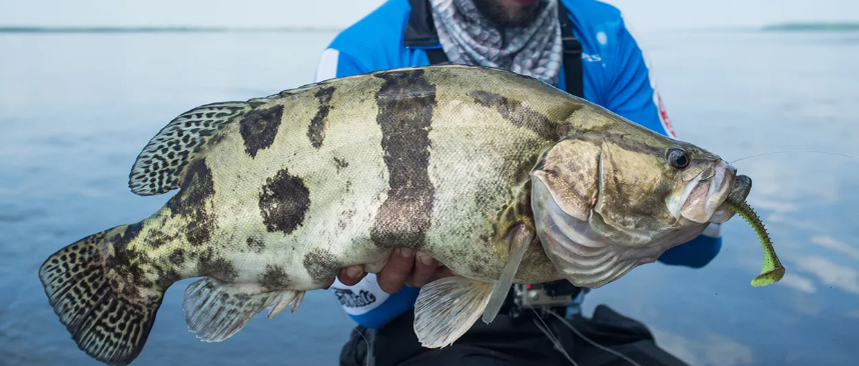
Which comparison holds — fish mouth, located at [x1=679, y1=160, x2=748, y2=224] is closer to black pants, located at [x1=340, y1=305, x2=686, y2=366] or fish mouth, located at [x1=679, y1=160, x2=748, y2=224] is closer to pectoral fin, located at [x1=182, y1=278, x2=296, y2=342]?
pectoral fin, located at [x1=182, y1=278, x2=296, y2=342]

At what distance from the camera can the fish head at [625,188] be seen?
1703 mm

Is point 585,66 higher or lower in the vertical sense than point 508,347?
higher

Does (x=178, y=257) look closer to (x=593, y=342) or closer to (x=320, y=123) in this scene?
(x=320, y=123)

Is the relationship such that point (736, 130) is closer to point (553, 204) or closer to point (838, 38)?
point (553, 204)

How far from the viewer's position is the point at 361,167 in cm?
183

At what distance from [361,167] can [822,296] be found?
3.21 meters

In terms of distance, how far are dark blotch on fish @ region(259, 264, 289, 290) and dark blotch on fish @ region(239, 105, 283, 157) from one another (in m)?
0.31

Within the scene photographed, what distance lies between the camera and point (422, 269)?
84.0 inches

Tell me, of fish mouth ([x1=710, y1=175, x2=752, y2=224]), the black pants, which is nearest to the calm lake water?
the black pants

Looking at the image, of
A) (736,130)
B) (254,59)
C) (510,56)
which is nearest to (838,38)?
(736,130)

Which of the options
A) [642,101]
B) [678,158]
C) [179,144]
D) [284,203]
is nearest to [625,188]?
[678,158]

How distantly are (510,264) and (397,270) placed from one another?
49 cm

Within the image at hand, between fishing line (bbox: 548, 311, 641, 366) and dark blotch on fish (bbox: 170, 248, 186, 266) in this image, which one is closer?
dark blotch on fish (bbox: 170, 248, 186, 266)

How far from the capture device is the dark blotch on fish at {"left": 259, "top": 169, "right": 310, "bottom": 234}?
1853 millimetres
